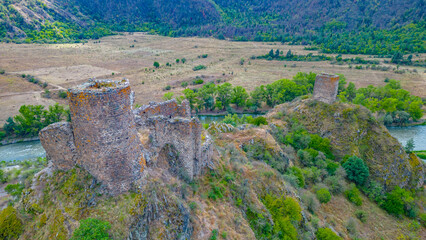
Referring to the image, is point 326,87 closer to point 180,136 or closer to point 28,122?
point 180,136

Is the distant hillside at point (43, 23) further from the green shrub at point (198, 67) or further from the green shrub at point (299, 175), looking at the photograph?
the green shrub at point (299, 175)

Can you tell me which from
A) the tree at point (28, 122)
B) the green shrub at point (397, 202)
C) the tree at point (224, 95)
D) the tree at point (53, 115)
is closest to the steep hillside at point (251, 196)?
the green shrub at point (397, 202)

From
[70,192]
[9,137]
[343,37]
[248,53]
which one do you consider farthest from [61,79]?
[343,37]

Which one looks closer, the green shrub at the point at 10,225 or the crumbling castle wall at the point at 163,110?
the green shrub at the point at 10,225

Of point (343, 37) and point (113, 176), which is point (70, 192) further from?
point (343, 37)

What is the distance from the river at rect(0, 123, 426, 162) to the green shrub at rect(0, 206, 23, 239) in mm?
32641

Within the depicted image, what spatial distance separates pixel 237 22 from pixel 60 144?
18730 cm

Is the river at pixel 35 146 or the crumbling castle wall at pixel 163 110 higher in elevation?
the crumbling castle wall at pixel 163 110

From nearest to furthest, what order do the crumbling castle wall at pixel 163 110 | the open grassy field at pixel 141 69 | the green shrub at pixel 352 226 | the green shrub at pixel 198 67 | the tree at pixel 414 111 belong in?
the crumbling castle wall at pixel 163 110, the green shrub at pixel 352 226, the tree at pixel 414 111, the open grassy field at pixel 141 69, the green shrub at pixel 198 67

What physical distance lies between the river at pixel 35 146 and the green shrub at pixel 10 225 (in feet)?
107

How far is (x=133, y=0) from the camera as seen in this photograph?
7736 inches

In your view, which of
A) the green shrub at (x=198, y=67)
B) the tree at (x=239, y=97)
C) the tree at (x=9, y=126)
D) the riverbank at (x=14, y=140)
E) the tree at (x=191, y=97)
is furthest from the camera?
the green shrub at (x=198, y=67)

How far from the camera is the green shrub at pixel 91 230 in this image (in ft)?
33.9

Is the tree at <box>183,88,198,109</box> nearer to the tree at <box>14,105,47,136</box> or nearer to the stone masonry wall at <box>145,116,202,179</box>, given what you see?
the tree at <box>14,105,47,136</box>
